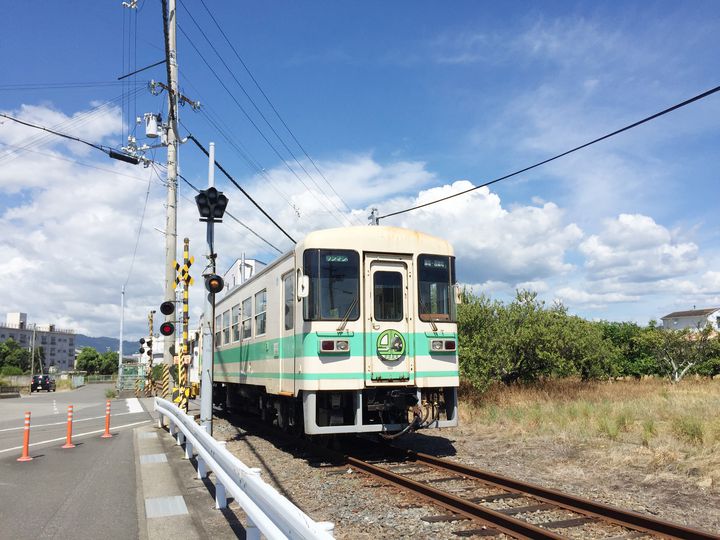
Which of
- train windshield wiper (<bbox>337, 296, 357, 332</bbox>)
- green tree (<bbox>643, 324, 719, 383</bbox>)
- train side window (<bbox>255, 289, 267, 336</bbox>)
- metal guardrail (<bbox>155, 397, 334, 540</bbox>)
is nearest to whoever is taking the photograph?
metal guardrail (<bbox>155, 397, 334, 540</bbox>)

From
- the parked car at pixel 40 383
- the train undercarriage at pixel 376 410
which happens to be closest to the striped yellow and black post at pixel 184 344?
the train undercarriage at pixel 376 410

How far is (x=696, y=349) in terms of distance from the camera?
103 feet

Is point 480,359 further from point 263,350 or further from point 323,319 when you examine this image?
point 323,319

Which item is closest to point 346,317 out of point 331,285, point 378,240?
point 331,285

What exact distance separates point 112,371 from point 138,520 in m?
132

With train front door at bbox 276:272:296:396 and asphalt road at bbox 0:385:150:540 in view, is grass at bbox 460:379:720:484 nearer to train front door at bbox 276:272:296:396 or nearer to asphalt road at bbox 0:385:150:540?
train front door at bbox 276:272:296:396

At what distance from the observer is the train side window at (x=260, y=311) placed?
12305mm

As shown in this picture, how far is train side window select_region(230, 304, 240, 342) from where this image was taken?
592 inches

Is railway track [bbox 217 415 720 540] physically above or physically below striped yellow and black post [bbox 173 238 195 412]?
below

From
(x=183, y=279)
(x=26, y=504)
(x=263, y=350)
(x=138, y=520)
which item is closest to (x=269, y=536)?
(x=138, y=520)

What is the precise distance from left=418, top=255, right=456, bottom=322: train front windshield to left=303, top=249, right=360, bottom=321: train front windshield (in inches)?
46.4

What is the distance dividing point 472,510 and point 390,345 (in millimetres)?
3614

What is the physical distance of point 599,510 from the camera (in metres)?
6.32

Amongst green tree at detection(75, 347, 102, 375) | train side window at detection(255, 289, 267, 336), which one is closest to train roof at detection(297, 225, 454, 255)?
train side window at detection(255, 289, 267, 336)
